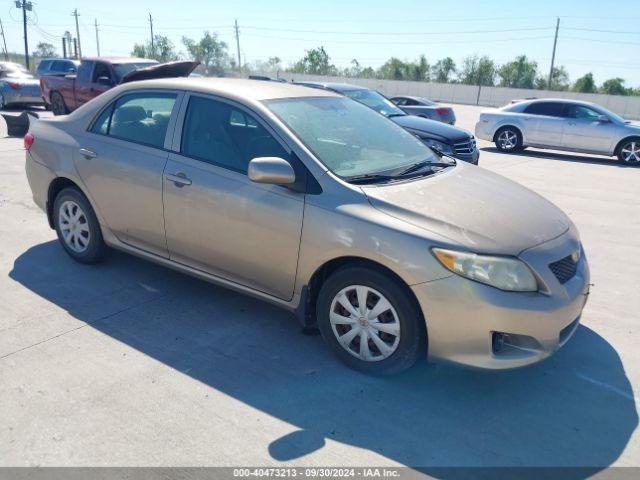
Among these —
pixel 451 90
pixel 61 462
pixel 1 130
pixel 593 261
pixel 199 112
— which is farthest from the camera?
pixel 451 90

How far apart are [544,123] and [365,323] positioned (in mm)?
12777

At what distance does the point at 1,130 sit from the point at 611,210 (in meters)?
14.0

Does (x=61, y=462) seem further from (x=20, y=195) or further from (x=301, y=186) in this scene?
(x=20, y=195)

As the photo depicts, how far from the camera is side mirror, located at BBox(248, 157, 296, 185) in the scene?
3.39 m

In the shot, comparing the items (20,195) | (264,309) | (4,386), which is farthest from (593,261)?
(20,195)

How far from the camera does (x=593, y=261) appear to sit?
5.80 m

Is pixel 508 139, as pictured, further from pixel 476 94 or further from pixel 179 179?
pixel 476 94

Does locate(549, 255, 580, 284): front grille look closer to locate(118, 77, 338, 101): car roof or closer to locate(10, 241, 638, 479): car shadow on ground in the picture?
locate(10, 241, 638, 479): car shadow on ground

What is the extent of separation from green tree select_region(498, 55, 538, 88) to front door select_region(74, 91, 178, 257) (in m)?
82.0

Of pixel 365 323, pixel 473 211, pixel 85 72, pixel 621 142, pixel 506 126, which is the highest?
pixel 85 72

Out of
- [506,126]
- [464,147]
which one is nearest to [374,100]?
[464,147]

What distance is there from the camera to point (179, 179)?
4020 mm

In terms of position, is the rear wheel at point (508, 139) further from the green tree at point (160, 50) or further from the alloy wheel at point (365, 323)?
the green tree at point (160, 50)

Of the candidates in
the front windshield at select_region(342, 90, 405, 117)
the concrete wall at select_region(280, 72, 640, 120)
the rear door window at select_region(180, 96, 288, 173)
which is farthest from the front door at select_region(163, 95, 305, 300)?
the concrete wall at select_region(280, 72, 640, 120)
